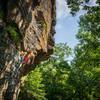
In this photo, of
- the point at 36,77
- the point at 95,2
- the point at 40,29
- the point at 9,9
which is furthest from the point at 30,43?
the point at 36,77

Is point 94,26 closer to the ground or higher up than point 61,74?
higher up

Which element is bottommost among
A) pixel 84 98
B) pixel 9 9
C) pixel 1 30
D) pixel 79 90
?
pixel 84 98

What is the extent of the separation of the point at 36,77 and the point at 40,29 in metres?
9.61

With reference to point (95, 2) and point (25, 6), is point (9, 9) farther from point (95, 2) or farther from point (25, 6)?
point (95, 2)

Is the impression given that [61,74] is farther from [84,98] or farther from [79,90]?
[84,98]

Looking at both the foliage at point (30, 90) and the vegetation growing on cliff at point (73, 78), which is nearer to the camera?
the foliage at point (30, 90)

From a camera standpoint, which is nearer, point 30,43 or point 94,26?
point 30,43

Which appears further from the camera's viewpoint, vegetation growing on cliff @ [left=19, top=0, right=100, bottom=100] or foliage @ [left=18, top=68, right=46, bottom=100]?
vegetation growing on cliff @ [left=19, top=0, right=100, bottom=100]

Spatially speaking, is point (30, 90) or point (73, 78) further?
point (73, 78)

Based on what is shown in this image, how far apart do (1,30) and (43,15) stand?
436 cm

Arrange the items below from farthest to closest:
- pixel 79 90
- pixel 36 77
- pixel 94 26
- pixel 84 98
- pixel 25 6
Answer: pixel 79 90
pixel 84 98
pixel 36 77
pixel 94 26
pixel 25 6

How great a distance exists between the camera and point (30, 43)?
614 cm

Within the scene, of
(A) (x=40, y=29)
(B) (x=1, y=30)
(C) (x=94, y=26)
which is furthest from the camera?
(C) (x=94, y=26)

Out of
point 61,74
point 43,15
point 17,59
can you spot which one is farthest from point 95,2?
point 61,74
